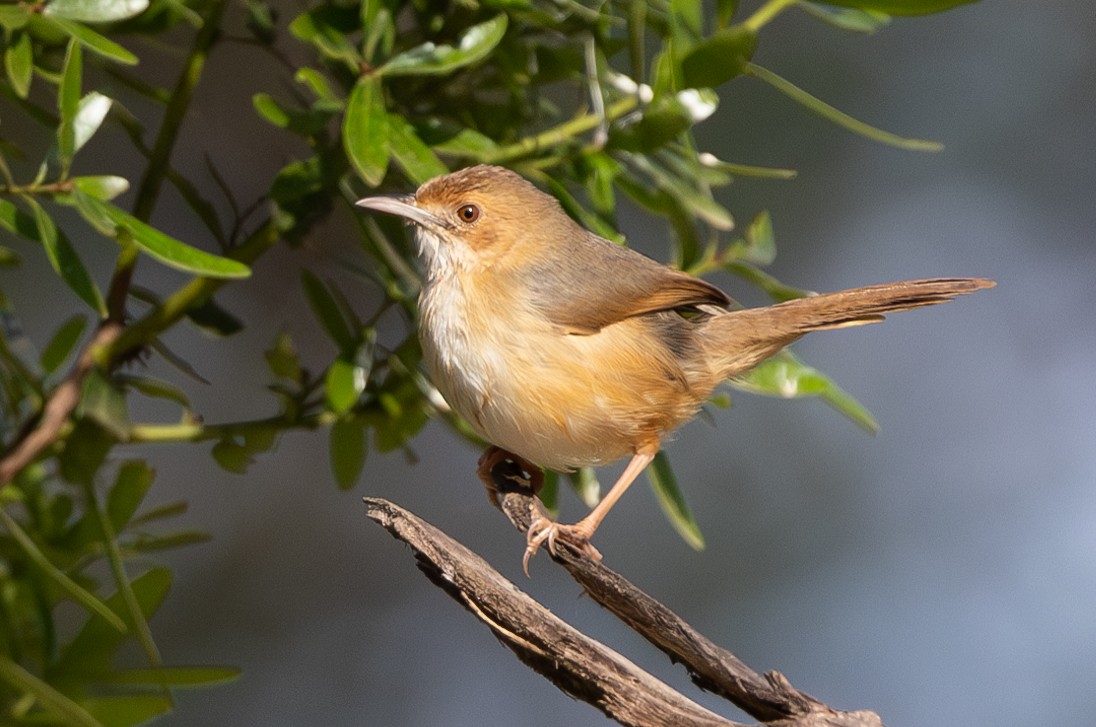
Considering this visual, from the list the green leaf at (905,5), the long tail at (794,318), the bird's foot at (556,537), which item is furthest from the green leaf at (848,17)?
the bird's foot at (556,537)

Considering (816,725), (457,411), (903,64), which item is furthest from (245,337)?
(816,725)

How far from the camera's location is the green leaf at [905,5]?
54.9 inches

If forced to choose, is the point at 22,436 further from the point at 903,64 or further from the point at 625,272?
the point at 903,64

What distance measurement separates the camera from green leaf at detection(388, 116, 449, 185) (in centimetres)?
140

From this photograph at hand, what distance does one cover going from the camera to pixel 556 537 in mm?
1467

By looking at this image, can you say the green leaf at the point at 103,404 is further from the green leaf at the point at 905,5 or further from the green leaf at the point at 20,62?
the green leaf at the point at 905,5

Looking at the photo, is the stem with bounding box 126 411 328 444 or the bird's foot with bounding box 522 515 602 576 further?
the stem with bounding box 126 411 328 444

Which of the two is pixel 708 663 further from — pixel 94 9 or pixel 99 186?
pixel 94 9

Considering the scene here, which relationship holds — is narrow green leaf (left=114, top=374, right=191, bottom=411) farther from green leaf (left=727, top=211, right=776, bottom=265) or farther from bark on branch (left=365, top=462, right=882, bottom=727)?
green leaf (left=727, top=211, right=776, bottom=265)

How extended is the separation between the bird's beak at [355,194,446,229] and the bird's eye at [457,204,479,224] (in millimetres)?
30

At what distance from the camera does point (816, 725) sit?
1.18 m

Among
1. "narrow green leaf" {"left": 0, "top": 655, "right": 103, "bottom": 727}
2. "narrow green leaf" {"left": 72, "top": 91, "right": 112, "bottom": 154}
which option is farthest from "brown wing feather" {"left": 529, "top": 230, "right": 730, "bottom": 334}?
"narrow green leaf" {"left": 0, "top": 655, "right": 103, "bottom": 727}

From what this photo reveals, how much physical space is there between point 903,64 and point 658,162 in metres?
1.96

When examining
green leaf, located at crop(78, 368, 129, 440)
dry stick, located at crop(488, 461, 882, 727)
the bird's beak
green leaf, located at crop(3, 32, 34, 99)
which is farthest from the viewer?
the bird's beak
